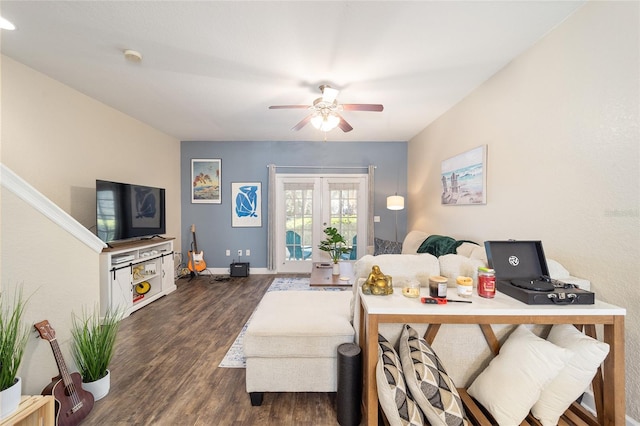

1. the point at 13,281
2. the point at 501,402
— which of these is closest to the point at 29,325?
the point at 13,281

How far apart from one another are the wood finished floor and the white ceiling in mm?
2608

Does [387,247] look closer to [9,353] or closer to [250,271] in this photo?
[250,271]

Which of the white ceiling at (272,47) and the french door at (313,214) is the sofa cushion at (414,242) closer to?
the french door at (313,214)

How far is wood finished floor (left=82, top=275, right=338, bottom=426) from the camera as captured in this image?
1.52m

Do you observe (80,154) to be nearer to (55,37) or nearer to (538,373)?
(55,37)

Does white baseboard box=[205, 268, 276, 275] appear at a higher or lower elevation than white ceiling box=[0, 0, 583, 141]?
lower

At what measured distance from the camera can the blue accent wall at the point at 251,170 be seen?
15.7 ft

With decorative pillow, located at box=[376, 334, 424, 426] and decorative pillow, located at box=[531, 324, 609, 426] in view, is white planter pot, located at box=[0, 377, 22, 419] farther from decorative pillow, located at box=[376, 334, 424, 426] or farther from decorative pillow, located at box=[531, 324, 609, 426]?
decorative pillow, located at box=[531, 324, 609, 426]

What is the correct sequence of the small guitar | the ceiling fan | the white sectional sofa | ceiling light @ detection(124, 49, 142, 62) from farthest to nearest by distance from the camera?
the small guitar < the ceiling fan < ceiling light @ detection(124, 49, 142, 62) < the white sectional sofa

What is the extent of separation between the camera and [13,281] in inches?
54.6

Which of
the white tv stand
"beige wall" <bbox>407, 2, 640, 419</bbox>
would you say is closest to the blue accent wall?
the white tv stand

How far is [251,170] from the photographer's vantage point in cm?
479

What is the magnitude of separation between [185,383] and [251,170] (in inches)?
144

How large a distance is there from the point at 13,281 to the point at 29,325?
282 millimetres
